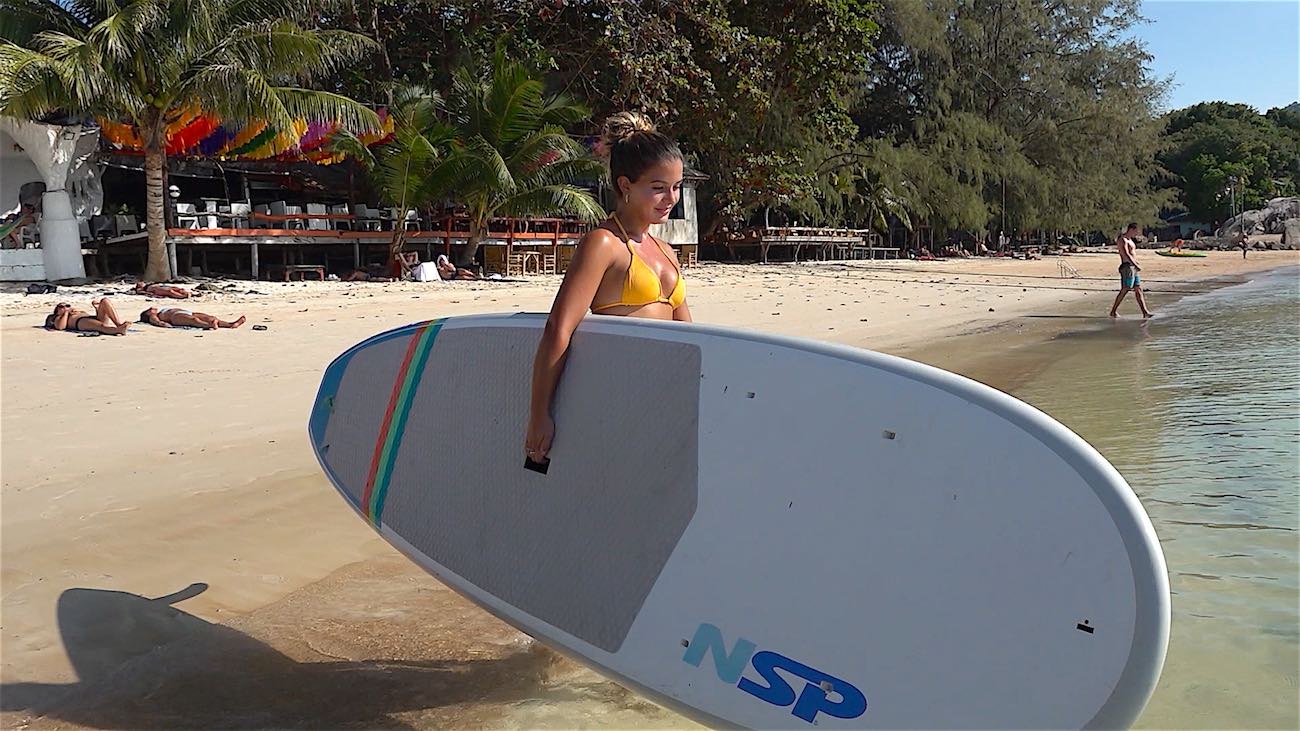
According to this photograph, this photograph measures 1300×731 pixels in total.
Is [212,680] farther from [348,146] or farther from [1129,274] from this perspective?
[348,146]

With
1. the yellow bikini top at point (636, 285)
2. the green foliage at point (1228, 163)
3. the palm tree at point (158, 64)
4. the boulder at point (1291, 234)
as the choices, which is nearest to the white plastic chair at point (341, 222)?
the palm tree at point (158, 64)

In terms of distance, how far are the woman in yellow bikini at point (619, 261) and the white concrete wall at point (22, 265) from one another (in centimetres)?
1399

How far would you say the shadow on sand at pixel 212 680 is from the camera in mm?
2633

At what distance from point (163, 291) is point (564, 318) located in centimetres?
1104

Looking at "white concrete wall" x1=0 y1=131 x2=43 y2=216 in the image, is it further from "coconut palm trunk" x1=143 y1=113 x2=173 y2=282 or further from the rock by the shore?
the rock by the shore

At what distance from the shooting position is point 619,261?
2.38 meters

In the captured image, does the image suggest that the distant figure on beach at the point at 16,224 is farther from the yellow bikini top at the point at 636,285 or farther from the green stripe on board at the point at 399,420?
the yellow bikini top at the point at 636,285

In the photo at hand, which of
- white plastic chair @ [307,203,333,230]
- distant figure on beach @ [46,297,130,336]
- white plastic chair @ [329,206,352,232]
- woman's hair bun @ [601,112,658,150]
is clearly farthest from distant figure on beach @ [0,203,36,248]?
woman's hair bun @ [601,112,658,150]

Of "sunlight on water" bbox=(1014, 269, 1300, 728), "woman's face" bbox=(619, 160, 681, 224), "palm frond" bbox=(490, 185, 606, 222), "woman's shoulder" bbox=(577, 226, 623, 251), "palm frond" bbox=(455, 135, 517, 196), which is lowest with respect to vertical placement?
"sunlight on water" bbox=(1014, 269, 1300, 728)

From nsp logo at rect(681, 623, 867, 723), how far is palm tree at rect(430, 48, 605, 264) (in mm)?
14556

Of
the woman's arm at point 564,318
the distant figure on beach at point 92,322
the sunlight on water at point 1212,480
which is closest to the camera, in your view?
the woman's arm at point 564,318

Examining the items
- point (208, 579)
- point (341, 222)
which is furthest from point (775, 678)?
point (341, 222)

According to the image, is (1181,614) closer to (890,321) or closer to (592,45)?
(890,321)

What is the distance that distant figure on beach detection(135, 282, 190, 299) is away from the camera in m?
11.7
